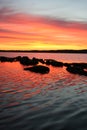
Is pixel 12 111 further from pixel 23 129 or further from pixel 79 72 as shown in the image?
pixel 79 72

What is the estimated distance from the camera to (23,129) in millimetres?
10273

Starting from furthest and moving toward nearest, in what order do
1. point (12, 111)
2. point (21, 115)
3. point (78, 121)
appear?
1. point (12, 111)
2. point (21, 115)
3. point (78, 121)

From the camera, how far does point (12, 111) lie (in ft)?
43.8

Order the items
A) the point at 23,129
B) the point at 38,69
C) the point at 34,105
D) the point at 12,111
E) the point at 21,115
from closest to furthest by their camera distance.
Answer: the point at 23,129 < the point at 21,115 < the point at 12,111 < the point at 34,105 < the point at 38,69

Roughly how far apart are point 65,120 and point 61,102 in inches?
163

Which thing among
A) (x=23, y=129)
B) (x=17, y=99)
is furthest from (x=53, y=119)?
(x=17, y=99)

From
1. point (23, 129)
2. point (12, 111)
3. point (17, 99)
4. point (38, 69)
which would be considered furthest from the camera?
point (38, 69)

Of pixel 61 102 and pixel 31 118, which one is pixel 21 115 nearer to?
pixel 31 118

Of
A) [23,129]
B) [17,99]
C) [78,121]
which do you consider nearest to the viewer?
[23,129]

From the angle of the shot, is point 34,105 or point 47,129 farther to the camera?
point 34,105

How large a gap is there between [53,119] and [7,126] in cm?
270

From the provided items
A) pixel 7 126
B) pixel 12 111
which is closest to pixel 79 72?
pixel 12 111

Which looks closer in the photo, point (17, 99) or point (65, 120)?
point (65, 120)

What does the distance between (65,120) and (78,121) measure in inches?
28.3
